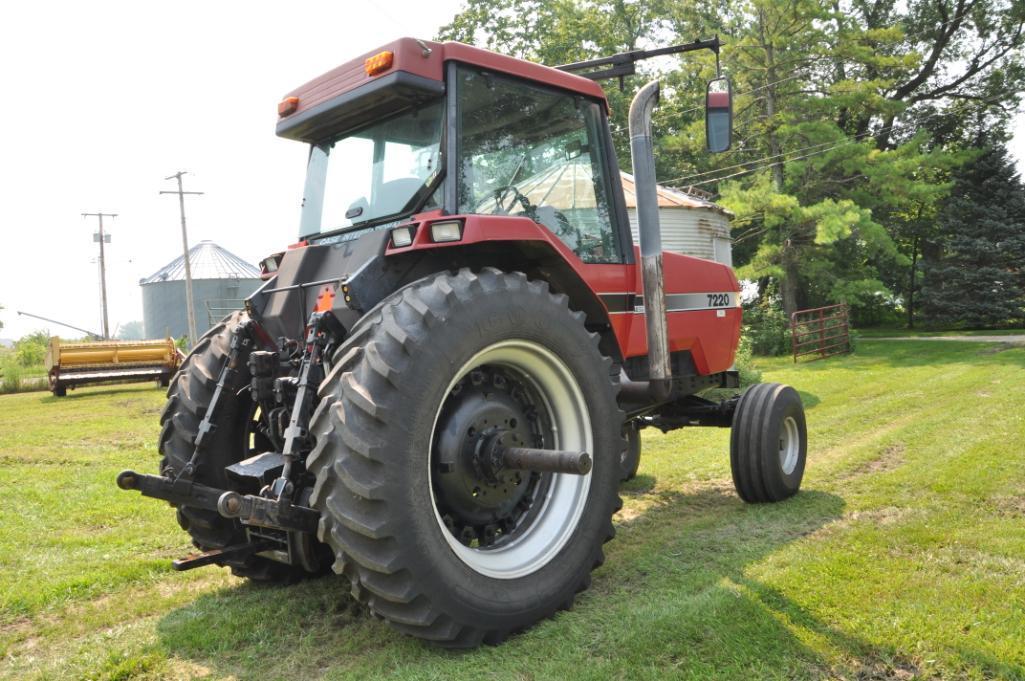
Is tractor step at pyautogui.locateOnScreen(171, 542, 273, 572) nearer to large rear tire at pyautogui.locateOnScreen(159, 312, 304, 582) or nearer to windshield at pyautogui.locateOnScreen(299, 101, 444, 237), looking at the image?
large rear tire at pyautogui.locateOnScreen(159, 312, 304, 582)

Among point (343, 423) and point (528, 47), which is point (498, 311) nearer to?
point (343, 423)

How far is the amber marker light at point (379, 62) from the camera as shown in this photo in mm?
3725

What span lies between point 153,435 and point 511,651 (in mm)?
9279

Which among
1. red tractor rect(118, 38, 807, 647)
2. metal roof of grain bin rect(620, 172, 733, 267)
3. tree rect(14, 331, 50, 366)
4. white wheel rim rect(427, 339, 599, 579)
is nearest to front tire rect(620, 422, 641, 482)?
red tractor rect(118, 38, 807, 647)

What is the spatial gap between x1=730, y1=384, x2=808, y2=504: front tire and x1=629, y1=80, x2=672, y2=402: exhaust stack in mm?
1243

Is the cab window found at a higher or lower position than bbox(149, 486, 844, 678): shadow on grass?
higher

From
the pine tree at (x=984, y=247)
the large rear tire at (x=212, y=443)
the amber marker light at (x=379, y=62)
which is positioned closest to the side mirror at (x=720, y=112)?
the amber marker light at (x=379, y=62)

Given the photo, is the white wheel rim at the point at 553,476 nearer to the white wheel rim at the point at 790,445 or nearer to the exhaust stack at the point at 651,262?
the exhaust stack at the point at 651,262

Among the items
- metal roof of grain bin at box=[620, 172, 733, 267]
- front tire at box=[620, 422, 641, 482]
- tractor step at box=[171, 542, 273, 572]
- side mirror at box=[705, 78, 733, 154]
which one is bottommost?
front tire at box=[620, 422, 641, 482]

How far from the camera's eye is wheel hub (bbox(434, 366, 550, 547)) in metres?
3.42

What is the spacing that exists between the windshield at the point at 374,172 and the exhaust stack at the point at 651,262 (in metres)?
1.27

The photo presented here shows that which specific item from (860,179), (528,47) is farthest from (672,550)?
(528,47)

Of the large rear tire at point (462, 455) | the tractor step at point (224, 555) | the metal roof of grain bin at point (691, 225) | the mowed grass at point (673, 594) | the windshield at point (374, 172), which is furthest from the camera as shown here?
the metal roof of grain bin at point (691, 225)

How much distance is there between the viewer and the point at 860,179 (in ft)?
81.8
